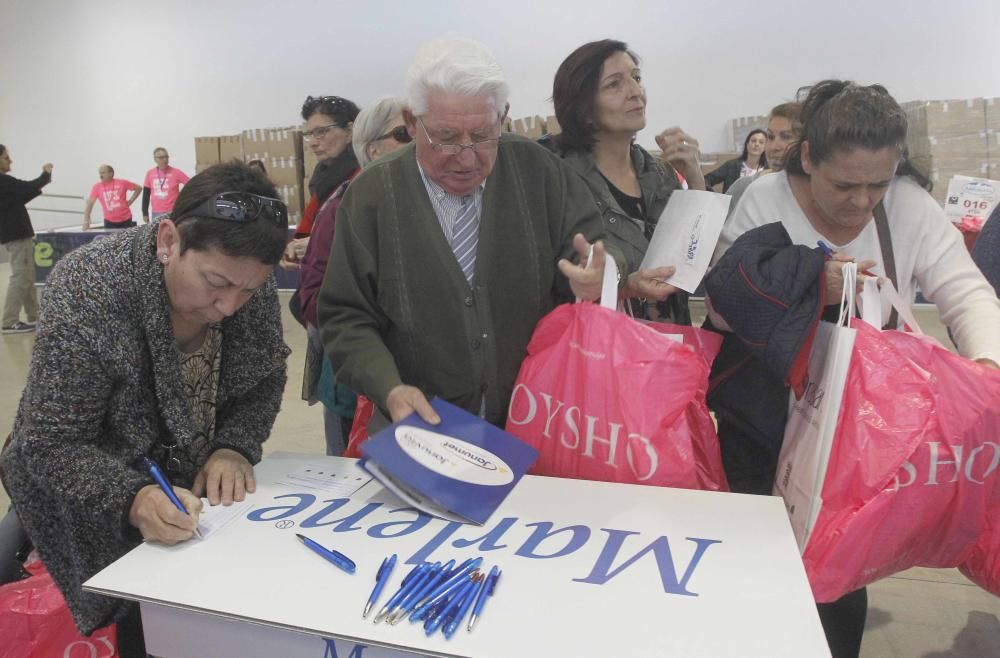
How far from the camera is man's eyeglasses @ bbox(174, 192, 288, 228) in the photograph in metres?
1.20

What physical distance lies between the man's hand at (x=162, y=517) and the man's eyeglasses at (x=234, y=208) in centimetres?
44

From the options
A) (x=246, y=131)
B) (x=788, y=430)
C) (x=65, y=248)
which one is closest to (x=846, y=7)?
(x=246, y=131)

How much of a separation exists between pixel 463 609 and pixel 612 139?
4.25 feet

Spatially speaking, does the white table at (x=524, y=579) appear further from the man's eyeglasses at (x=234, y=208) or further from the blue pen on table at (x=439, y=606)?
the man's eyeglasses at (x=234, y=208)

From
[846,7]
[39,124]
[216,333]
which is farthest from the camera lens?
[39,124]

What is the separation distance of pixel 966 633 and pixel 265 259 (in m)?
2.07

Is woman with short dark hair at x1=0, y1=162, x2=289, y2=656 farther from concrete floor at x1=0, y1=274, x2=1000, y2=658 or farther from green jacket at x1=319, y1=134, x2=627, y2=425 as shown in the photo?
concrete floor at x1=0, y1=274, x2=1000, y2=658

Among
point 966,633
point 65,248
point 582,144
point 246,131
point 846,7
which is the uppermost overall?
point 846,7

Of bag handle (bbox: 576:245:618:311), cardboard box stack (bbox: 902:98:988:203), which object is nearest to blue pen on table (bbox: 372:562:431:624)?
bag handle (bbox: 576:245:618:311)

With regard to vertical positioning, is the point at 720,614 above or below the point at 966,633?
above

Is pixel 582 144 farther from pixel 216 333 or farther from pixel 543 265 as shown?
pixel 216 333

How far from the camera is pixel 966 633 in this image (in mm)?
2064

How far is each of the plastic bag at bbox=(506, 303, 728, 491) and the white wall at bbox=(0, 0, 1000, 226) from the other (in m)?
6.83

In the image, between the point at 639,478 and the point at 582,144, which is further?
the point at 582,144
